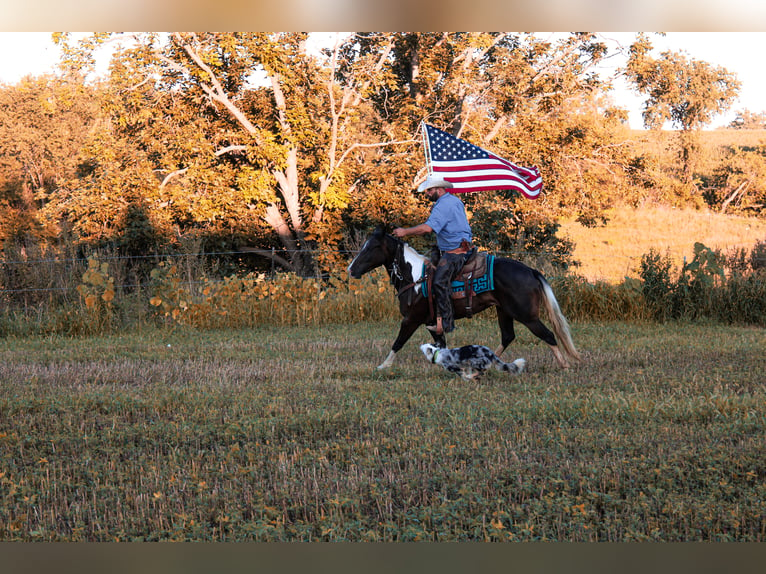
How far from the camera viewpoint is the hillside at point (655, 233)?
2974 cm

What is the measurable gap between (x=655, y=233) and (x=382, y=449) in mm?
29402

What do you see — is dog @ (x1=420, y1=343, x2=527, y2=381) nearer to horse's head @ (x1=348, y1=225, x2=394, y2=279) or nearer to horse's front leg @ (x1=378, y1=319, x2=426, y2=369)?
horse's front leg @ (x1=378, y1=319, x2=426, y2=369)

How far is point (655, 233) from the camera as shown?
33.0 meters

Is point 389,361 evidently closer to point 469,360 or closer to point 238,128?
point 469,360

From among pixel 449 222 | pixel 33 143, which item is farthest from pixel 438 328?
pixel 33 143

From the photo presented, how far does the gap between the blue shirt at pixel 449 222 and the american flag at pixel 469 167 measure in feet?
4.59

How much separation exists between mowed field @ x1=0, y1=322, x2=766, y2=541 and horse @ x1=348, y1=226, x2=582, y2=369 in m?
0.44

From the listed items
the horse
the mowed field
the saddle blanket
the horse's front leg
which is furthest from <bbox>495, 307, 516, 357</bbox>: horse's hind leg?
the horse's front leg

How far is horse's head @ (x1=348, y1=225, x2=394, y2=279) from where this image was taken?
10.1 m

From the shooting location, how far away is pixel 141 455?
6164 millimetres

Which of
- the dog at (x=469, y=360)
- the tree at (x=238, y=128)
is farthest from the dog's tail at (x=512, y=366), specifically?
the tree at (x=238, y=128)

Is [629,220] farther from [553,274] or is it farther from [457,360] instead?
[457,360]

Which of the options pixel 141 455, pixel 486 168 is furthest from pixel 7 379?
pixel 486 168

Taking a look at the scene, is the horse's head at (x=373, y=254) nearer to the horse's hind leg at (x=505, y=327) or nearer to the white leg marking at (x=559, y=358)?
the horse's hind leg at (x=505, y=327)
